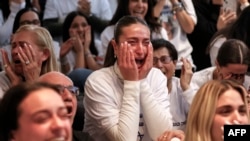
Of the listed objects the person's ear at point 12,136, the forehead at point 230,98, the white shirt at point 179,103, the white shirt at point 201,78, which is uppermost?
the person's ear at point 12,136

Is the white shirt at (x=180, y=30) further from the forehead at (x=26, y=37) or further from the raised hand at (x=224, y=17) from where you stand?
the forehead at (x=26, y=37)

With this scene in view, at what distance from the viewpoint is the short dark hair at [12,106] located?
185cm

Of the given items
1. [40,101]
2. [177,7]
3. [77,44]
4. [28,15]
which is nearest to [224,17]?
[177,7]

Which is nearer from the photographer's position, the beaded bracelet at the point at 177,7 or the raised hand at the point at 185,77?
the raised hand at the point at 185,77

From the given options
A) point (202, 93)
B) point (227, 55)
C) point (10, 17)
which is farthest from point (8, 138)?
point (10, 17)

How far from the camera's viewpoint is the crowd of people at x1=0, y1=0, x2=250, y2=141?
1.90m

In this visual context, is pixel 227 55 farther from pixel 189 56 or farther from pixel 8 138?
pixel 8 138

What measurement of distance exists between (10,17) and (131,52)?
1.87 meters

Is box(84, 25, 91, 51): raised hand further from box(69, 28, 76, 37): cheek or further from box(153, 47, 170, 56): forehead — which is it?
box(153, 47, 170, 56): forehead

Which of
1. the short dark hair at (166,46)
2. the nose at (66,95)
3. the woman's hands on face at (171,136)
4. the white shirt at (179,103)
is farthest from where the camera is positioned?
the short dark hair at (166,46)

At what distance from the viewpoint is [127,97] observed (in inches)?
105

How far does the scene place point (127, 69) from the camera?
2699mm

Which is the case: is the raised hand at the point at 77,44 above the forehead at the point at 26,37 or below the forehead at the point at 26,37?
below

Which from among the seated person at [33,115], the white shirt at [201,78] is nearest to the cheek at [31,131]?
the seated person at [33,115]
